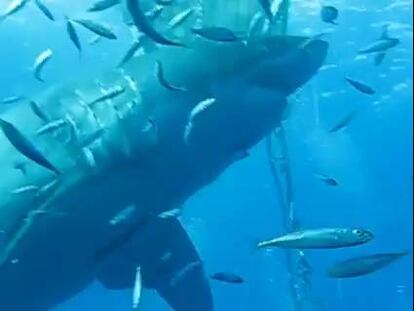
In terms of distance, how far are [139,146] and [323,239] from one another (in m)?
1.40

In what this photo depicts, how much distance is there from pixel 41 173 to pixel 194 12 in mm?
1479

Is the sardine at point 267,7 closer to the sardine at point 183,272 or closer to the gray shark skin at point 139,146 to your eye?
the gray shark skin at point 139,146

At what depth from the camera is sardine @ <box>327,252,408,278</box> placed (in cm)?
419

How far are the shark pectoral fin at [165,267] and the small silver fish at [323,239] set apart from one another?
63.6 inches

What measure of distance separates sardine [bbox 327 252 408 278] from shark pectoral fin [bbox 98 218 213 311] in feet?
5.23

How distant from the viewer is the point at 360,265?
170 inches

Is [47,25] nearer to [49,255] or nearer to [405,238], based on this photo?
[49,255]

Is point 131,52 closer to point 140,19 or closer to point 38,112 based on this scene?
point 38,112

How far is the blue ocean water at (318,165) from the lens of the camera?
1825 centimetres

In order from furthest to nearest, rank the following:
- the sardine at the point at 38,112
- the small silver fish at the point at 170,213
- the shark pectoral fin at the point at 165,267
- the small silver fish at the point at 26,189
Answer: the shark pectoral fin at the point at 165,267 < the small silver fish at the point at 170,213 < the sardine at the point at 38,112 < the small silver fish at the point at 26,189

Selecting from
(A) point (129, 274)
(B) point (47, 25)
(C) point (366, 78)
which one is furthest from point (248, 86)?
(C) point (366, 78)

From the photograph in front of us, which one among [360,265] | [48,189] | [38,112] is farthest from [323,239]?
[38,112]

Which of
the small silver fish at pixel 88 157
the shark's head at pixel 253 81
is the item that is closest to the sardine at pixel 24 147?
the small silver fish at pixel 88 157

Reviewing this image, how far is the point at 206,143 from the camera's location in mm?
4809
